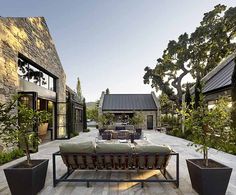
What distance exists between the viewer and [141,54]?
70.4 ft

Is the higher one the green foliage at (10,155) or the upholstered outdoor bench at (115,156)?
the upholstered outdoor bench at (115,156)

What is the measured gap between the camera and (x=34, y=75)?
13.4m

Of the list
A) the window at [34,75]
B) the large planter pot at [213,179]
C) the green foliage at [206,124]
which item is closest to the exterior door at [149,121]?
the window at [34,75]

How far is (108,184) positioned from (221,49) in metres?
26.0

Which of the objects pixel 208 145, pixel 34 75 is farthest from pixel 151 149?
pixel 34 75

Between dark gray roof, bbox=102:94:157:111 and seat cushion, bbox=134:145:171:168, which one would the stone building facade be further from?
seat cushion, bbox=134:145:171:168

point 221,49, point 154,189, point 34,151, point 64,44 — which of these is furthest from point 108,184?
point 221,49

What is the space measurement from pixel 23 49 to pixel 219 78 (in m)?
12.4

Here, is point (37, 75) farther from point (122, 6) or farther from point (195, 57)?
point (195, 57)

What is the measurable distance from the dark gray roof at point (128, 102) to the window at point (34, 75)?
15.0 m

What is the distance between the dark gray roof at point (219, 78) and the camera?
1508 centimetres

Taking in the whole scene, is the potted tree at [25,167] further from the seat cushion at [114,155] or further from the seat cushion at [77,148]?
the seat cushion at [114,155]

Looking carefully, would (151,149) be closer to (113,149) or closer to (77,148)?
(113,149)

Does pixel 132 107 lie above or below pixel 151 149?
above
